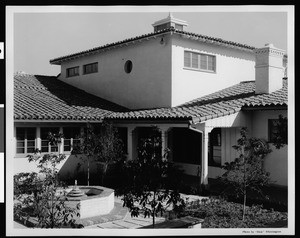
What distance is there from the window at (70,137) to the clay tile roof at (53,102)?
0.83 metres

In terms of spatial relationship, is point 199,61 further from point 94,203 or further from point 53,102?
point 94,203

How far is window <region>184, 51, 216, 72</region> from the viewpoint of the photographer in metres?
16.0

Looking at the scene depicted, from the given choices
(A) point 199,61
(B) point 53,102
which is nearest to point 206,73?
(A) point 199,61

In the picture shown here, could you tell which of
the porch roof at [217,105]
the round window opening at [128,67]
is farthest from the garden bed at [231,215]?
the round window opening at [128,67]

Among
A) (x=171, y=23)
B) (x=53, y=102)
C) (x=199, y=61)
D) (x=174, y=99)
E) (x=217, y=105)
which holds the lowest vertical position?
(x=217, y=105)

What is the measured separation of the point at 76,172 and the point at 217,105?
638 cm

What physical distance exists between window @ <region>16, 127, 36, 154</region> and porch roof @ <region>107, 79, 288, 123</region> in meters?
3.22

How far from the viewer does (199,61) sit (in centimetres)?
1634

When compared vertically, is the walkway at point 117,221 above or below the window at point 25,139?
below

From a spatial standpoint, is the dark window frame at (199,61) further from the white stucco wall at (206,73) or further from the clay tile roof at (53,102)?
the clay tile roof at (53,102)

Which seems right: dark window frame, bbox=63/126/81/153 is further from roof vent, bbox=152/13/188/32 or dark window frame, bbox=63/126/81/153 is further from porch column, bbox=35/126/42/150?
roof vent, bbox=152/13/188/32

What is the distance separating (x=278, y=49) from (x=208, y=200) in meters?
6.79

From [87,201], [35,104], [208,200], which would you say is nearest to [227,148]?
[208,200]

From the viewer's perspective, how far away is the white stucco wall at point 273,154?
12.9m
